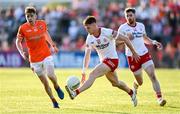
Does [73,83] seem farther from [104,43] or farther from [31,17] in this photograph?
[31,17]

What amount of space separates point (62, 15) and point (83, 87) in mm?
25257

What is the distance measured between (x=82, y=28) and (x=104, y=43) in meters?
24.0

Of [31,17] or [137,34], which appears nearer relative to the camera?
[31,17]

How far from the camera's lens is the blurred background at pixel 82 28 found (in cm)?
3981

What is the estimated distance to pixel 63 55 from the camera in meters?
40.7

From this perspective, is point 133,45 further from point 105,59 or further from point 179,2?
Result: point 179,2

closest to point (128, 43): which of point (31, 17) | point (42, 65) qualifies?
point (42, 65)

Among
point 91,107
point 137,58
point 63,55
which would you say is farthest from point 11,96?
point 63,55

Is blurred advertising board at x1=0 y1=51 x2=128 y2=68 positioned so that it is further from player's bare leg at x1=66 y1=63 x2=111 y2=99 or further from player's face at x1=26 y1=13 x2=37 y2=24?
→ player's bare leg at x1=66 y1=63 x2=111 y2=99

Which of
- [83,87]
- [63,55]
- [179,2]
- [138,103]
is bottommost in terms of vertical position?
[63,55]

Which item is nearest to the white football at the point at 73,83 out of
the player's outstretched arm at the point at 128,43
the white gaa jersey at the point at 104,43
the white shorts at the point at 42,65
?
the white shorts at the point at 42,65

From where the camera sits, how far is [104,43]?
1733 cm

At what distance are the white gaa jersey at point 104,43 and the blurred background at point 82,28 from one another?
69.8 ft

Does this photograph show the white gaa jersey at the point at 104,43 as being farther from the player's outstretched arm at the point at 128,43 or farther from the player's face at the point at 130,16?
the player's face at the point at 130,16
